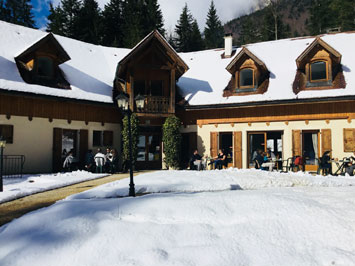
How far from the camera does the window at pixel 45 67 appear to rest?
13855 millimetres

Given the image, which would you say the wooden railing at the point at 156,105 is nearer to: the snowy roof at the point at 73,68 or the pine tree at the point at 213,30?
the snowy roof at the point at 73,68

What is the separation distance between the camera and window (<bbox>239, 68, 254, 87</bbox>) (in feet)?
50.0

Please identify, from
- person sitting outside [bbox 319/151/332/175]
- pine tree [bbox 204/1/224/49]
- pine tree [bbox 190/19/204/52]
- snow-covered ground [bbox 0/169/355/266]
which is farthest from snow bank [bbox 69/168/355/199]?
pine tree [bbox 204/1/224/49]

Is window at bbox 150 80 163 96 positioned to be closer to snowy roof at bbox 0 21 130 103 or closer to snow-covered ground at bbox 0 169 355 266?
snowy roof at bbox 0 21 130 103

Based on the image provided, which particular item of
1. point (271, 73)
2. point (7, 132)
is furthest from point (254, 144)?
point (7, 132)


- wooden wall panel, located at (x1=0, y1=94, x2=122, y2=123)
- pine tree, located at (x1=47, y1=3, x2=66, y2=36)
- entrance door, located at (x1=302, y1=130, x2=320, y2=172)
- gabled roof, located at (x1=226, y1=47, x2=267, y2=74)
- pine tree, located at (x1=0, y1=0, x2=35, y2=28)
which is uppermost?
pine tree, located at (x1=0, y1=0, x2=35, y2=28)

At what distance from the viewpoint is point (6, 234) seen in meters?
4.27

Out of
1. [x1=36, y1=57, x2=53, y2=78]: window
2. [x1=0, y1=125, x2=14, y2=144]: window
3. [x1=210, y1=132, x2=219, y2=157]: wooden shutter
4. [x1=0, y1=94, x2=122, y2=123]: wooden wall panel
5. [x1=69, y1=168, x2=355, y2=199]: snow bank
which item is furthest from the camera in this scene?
[x1=210, y1=132, x2=219, y2=157]: wooden shutter

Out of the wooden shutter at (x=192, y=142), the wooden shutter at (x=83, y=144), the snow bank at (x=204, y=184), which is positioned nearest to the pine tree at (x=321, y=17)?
the wooden shutter at (x=192, y=142)

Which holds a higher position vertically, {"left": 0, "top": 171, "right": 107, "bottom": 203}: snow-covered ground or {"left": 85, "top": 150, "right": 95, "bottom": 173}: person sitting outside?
{"left": 85, "top": 150, "right": 95, "bottom": 173}: person sitting outside

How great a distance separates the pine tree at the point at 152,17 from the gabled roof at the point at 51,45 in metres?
23.0

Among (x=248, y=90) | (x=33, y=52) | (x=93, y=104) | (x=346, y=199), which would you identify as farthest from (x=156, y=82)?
(x=346, y=199)

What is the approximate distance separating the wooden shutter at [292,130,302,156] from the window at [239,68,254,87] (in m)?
3.61

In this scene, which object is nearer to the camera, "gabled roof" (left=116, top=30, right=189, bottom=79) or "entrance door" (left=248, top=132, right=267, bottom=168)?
"entrance door" (left=248, top=132, right=267, bottom=168)
